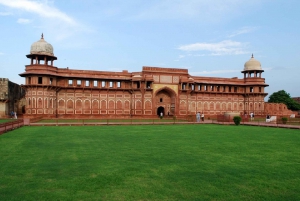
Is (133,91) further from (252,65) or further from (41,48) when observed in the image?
(252,65)

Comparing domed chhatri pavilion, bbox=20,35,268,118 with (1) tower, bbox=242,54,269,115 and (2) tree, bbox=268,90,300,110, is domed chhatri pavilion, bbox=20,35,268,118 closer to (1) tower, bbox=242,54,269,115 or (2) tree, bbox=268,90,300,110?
(1) tower, bbox=242,54,269,115

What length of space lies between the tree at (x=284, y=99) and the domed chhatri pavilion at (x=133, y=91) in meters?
22.4

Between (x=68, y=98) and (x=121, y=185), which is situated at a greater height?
(x=68, y=98)

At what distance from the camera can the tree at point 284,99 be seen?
6100cm

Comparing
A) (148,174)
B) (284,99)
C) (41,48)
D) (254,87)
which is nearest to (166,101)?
(254,87)

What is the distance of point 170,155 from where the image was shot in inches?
315

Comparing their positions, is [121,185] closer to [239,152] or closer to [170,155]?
[170,155]

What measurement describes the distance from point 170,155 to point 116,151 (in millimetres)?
1739

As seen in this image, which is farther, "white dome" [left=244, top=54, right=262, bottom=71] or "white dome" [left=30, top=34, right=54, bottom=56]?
"white dome" [left=244, top=54, right=262, bottom=71]

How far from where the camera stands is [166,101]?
3953 cm

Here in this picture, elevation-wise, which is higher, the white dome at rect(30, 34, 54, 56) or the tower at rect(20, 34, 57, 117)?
the white dome at rect(30, 34, 54, 56)

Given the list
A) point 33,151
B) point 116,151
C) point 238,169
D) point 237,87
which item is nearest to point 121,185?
point 238,169

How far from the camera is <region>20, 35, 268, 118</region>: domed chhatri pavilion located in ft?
106

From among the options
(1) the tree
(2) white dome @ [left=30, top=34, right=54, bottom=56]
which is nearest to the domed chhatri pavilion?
(2) white dome @ [left=30, top=34, right=54, bottom=56]
